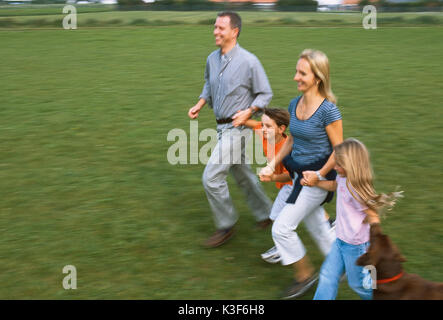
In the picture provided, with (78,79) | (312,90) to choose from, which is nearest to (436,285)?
(312,90)

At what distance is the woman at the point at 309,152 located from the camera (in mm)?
3953

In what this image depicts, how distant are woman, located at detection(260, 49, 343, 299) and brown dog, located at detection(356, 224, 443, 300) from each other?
85 centimetres

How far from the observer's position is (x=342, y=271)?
368 cm

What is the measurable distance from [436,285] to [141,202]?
3933mm

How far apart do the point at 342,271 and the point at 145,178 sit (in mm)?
3965

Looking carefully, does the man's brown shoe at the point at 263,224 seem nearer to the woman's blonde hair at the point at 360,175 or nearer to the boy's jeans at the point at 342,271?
the boy's jeans at the point at 342,271

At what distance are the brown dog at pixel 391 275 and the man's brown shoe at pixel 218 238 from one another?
2.17 meters

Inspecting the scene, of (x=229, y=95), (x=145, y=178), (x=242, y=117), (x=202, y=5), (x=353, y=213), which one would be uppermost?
(x=202, y=5)

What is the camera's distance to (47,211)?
6.06 m

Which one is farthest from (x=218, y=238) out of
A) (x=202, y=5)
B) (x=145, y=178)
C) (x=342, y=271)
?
(x=202, y=5)

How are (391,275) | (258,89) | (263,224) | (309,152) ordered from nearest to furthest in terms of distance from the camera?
(391,275)
(309,152)
(258,89)
(263,224)

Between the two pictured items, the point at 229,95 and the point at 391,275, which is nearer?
the point at 391,275

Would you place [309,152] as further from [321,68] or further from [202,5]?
[202,5]
